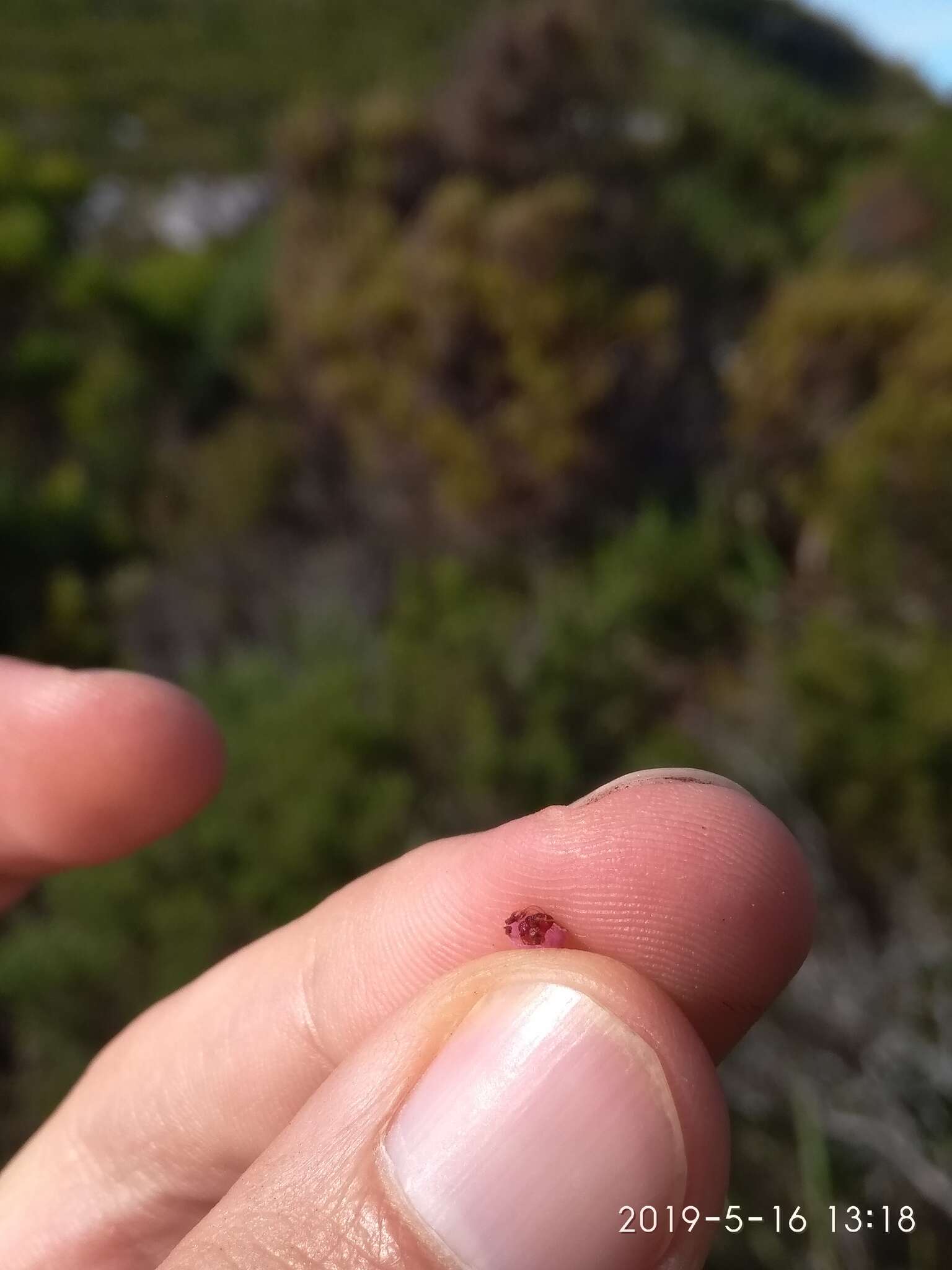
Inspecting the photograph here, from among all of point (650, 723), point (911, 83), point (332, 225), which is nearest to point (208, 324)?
point (332, 225)

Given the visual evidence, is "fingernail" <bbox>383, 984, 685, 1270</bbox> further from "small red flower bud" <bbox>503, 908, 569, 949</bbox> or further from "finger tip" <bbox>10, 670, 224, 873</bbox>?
"finger tip" <bbox>10, 670, 224, 873</bbox>

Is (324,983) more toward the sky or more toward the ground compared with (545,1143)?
more toward the ground

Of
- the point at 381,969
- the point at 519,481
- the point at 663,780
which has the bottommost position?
the point at 519,481
